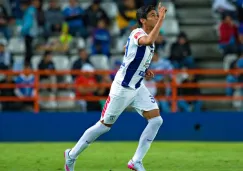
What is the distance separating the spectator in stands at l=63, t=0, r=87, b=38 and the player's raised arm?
10692mm

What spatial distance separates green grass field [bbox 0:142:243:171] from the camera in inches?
530

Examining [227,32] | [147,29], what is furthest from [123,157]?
[227,32]

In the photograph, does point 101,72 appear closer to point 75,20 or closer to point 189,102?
point 189,102

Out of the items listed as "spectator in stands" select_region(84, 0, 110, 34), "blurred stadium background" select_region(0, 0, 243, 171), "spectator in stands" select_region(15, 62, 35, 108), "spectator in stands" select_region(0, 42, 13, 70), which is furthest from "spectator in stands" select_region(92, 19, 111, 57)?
"spectator in stands" select_region(0, 42, 13, 70)

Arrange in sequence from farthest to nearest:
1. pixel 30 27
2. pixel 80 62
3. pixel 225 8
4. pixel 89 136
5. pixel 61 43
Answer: pixel 225 8
pixel 30 27
pixel 61 43
pixel 80 62
pixel 89 136

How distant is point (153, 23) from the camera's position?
1212cm

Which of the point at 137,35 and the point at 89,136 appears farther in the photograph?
the point at 89,136

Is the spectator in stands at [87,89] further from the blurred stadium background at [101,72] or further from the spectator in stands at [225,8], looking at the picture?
the spectator in stands at [225,8]

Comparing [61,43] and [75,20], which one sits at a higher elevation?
[75,20]

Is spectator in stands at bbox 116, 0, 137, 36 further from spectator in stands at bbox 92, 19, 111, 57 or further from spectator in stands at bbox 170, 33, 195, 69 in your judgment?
spectator in stands at bbox 170, 33, 195, 69

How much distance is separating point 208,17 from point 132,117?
18.3 feet

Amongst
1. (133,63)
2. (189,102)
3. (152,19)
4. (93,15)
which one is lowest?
(189,102)

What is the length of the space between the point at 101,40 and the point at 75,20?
3.82 ft

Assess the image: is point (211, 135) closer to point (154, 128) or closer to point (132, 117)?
point (132, 117)
